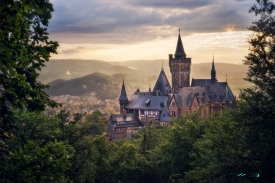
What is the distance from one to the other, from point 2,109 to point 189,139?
24.9 meters

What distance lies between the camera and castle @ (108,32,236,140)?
8388 centimetres

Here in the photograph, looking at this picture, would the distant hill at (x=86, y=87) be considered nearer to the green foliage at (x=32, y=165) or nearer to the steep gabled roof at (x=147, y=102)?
the steep gabled roof at (x=147, y=102)

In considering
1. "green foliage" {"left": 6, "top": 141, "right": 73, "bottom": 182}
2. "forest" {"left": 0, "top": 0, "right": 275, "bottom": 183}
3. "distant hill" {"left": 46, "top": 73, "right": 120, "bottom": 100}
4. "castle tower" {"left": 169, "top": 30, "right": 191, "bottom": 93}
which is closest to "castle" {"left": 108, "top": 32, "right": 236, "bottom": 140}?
"castle tower" {"left": 169, "top": 30, "right": 191, "bottom": 93}

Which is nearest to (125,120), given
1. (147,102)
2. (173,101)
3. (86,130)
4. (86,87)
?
(147,102)

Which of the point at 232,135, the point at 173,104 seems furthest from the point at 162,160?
the point at 173,104

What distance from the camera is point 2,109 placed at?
8391 millimetres

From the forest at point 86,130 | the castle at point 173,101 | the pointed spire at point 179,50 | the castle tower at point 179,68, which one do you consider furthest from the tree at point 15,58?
the pointed spire at point 179,50

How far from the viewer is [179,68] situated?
10162 cm

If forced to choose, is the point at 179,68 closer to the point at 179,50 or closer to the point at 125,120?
the point at 179,50

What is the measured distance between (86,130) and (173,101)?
60.9m

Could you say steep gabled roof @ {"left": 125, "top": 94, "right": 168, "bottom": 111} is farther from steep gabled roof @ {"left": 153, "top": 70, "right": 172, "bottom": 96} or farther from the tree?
the tree

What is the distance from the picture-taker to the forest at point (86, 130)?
7957 millimetres

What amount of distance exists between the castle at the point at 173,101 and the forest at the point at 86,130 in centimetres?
4396

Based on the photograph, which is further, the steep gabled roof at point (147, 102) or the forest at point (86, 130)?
the steep gabled roof at point (147, 102)
